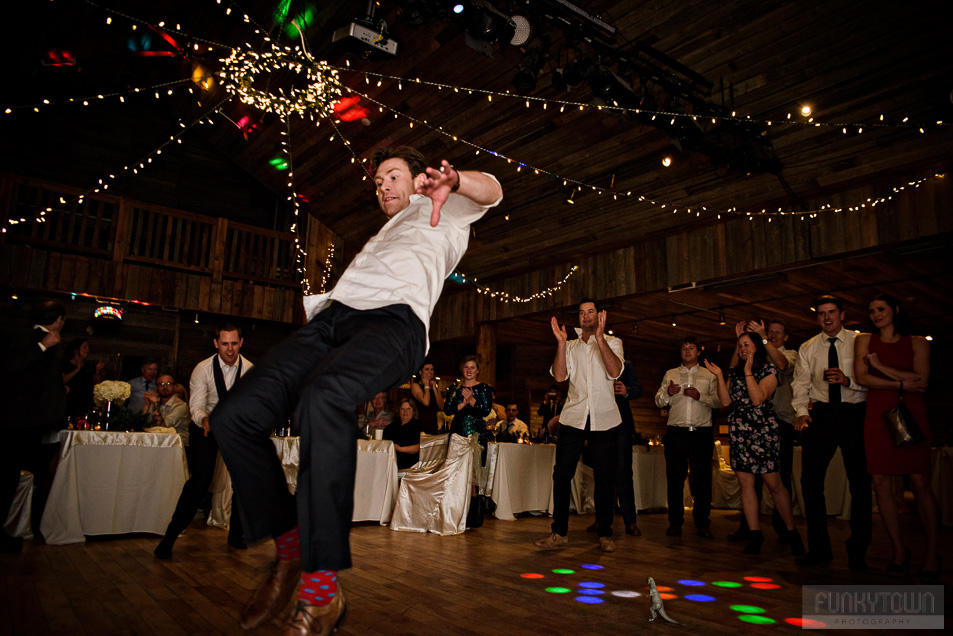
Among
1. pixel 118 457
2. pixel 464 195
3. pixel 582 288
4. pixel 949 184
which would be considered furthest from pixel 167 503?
pixel 949 184

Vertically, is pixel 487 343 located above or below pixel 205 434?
above

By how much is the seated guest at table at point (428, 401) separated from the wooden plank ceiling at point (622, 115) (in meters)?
2.67

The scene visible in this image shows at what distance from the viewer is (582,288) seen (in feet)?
26.8

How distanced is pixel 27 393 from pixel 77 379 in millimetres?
1949

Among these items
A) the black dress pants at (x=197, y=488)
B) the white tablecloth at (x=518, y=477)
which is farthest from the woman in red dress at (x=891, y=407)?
the black dress pants at (x=197, y=488)

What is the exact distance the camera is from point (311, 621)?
1277mm

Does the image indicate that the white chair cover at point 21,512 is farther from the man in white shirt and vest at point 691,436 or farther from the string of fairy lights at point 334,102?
the man in white shirt and vest at point 691,436

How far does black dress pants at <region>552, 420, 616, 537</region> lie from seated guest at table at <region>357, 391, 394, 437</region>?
5.67 feet

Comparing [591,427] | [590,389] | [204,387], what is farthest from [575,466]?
[204,387]

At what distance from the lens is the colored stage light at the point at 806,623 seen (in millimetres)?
1910

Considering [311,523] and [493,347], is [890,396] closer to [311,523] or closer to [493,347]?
[311,523]

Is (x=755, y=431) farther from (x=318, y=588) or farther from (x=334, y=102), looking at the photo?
(x=334, y=102)

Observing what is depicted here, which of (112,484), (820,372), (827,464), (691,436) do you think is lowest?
(112,484)

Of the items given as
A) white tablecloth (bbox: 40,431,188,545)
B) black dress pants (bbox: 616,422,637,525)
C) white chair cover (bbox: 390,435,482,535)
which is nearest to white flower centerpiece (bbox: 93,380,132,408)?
white tablecloth (bbox: 40,431,188,545)
